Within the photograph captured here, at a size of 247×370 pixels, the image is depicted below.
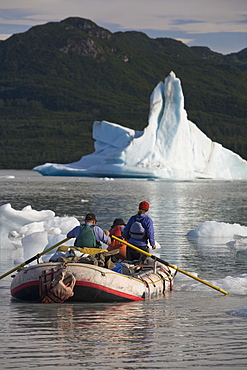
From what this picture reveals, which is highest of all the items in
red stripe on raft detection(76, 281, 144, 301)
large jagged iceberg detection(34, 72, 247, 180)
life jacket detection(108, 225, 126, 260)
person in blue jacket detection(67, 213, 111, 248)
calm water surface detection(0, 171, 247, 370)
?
large jagged iceberg detection(34, 72, 247, 180)

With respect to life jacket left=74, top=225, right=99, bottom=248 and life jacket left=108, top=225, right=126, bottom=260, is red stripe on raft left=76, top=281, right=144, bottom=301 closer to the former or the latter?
life jacket left=74, top=225, right=99, bottom=248

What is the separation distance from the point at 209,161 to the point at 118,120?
415ft

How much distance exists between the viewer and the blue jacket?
11.0 meters

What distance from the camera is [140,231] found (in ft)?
36.3

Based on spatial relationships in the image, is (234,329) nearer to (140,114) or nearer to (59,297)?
(59,297)

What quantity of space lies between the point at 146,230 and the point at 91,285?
1.82 meters

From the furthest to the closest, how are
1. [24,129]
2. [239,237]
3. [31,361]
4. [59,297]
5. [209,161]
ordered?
[24,129]
[209,161]
[239,237]
[59,297]
[31,361]

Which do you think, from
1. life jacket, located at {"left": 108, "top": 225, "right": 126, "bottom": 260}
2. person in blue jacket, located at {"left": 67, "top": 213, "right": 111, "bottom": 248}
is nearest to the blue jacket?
life jacket, located at {"left": 108, "top": 225, "right": 126, "bottom": 260}

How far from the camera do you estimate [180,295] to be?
10.8 metres

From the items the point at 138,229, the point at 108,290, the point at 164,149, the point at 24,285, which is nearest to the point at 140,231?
the point at 138,229

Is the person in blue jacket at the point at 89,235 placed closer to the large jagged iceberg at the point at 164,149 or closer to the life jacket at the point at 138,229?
the life jacket at the point at 138,229

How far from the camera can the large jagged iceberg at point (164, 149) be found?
55.5 meters

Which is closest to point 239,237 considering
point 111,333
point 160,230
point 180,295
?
point 160,230

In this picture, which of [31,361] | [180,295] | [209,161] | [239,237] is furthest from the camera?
[209,161]
